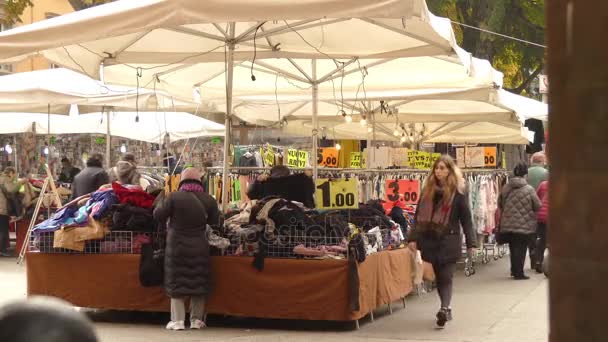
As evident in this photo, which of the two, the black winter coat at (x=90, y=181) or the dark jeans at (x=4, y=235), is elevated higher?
the black winter coat at (x=90, y=181)

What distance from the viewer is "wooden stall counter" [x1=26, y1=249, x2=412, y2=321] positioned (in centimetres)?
1046

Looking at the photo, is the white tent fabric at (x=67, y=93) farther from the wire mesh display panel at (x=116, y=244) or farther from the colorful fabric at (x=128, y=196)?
the wire mesh display panel at (x=116, y=244)

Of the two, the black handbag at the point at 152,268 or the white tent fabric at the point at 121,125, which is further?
the white tent fabric at the point at 121,125

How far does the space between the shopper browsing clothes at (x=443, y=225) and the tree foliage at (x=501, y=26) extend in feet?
53.6

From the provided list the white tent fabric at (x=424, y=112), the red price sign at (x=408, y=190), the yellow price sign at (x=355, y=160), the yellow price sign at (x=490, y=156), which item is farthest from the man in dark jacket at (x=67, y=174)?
the red price sign at (x=408, y=190)

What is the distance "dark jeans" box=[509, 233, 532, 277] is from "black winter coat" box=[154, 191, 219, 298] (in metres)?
7.26

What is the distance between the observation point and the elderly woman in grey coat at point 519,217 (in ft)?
53.5

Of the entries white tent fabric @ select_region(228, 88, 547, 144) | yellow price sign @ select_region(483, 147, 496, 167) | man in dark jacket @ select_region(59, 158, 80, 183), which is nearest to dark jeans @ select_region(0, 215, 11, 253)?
man in dark jacket @ select_region(59, 158, 80, 183)

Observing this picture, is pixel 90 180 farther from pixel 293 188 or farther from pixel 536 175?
pixel 536 175

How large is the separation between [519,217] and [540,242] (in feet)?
4.26

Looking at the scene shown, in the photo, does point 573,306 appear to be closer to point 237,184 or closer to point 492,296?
point 492,296

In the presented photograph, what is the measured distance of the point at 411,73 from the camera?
16016 mm

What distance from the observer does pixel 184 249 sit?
412 inches

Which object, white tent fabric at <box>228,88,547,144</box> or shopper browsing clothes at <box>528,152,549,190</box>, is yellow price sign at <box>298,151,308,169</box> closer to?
white tent fabric at <box>228,88,547,144</box>
